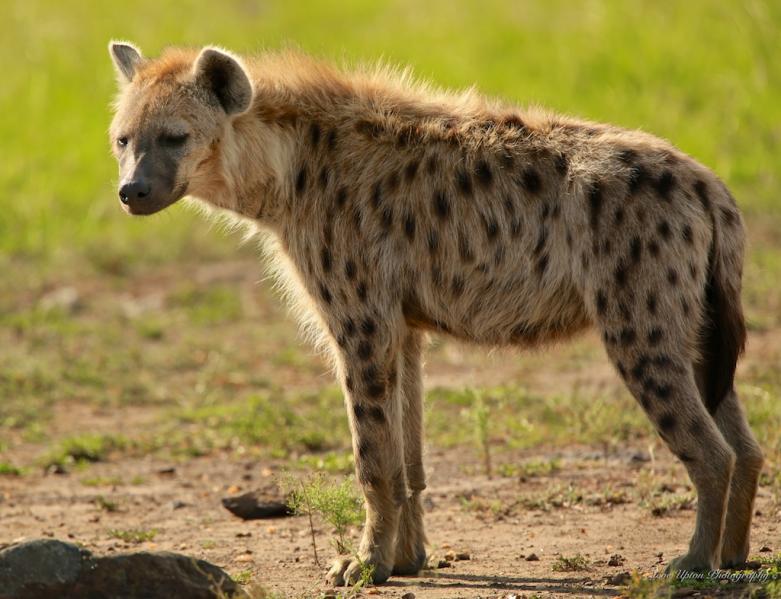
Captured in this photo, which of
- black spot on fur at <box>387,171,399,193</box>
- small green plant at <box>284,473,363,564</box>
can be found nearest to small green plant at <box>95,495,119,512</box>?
small green plant at <box>284,473,363,564</box>

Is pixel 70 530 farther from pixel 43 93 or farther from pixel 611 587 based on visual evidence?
pixel 43 93

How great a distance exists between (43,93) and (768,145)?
239 inches

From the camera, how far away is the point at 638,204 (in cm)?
412

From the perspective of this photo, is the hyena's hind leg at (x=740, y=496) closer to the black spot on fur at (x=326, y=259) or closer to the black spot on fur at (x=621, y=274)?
the black spot on fur at (x=621, y=274)

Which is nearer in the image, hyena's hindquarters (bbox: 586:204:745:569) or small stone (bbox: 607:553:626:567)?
hyena's hindquarters (bbox: 586:204:745:569)

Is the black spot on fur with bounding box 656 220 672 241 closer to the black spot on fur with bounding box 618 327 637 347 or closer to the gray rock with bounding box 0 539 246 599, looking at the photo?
the black spot on fur with bounding box 618 327 637 347

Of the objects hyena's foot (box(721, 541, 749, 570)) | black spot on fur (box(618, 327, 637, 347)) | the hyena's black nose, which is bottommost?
hyena's foot (box(721, 541, 749, 570))

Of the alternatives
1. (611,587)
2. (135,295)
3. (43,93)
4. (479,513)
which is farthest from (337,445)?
(43,93)

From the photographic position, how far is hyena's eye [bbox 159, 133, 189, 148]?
4.44 m

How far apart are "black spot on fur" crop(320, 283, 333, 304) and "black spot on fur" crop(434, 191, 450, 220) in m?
0.43

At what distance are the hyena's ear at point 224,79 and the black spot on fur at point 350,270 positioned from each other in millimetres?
614

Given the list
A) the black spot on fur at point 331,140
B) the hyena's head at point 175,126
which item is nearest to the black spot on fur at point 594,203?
the black spot on fur at point 331,140

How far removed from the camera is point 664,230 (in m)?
4.07

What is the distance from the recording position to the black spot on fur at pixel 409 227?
4.43 metres
